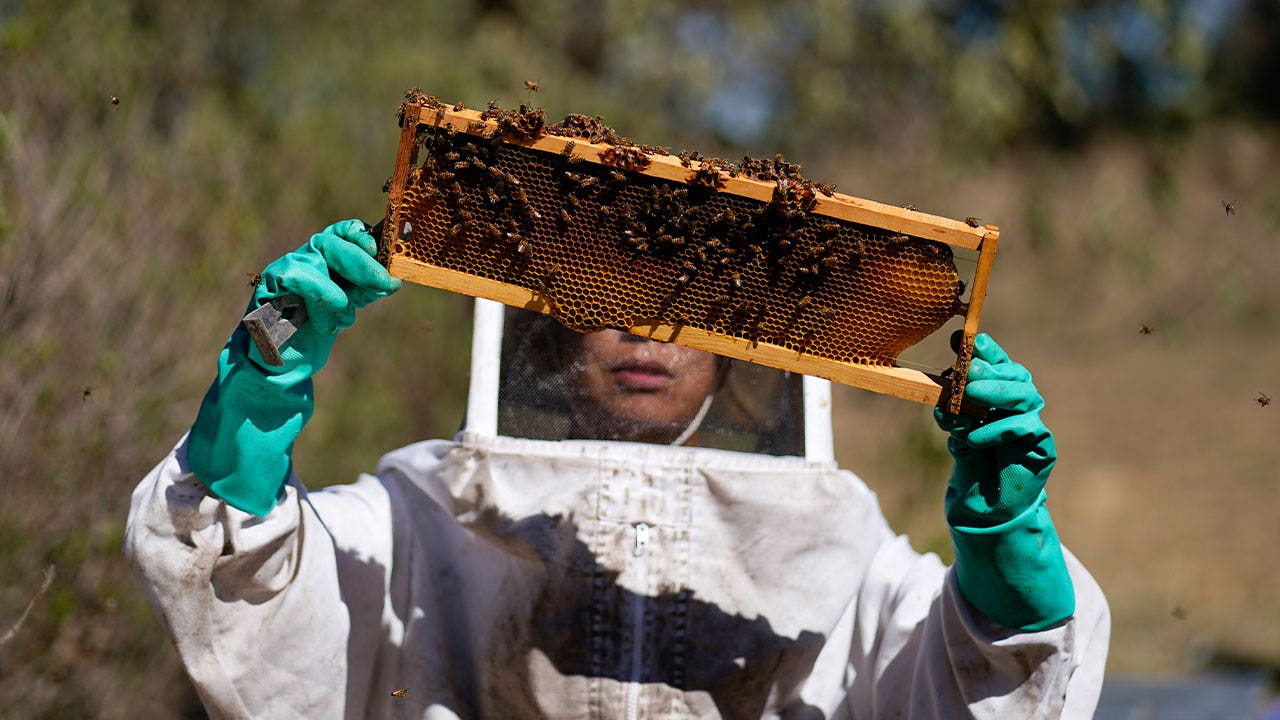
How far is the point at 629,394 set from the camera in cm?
289

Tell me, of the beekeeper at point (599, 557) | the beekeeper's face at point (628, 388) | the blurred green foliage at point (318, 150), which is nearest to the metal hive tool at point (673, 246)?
the beekeeper at point (599, 557)

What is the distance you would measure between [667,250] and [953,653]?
41.7 inches

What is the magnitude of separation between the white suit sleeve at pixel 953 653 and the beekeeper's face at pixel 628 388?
2.21 ft

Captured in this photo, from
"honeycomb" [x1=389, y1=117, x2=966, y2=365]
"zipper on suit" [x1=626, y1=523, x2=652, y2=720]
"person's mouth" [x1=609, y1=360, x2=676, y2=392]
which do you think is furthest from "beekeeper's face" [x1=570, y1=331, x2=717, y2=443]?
"honeycomb" [x1=389, y1=117, x2=966, y2=365]

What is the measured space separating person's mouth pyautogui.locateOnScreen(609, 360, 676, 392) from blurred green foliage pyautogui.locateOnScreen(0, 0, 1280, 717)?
3.19ft

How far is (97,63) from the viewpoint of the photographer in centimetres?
482

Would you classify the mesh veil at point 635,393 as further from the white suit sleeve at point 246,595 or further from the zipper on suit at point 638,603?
the white suit sleeve at point 246,595

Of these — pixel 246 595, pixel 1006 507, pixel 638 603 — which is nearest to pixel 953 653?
pixel 1006 507

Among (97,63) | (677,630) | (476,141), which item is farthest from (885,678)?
(97,63)

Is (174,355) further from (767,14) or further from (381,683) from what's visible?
(767,14)

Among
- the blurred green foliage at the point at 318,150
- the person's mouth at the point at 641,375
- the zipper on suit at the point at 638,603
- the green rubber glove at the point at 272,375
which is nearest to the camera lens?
the green rubber glove at the point at 272,375

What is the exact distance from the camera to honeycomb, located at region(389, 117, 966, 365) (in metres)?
2.42

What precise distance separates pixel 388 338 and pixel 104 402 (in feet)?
12.1

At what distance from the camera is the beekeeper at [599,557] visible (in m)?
2.40
